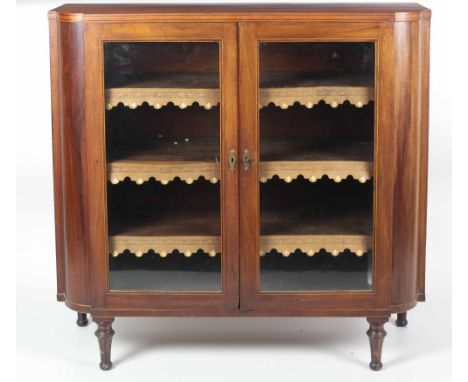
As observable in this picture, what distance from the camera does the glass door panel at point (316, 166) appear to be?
421cm

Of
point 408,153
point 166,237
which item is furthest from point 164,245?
point 408,153

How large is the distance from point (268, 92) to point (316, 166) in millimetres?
297

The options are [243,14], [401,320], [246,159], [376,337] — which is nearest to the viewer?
[243,14]

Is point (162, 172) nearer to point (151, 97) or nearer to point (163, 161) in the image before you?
point (163, 161)

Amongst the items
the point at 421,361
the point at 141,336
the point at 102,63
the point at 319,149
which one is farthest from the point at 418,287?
the point at 102,63

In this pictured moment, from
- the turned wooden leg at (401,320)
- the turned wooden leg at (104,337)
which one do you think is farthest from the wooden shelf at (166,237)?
the turned wooden leg at (401,320)

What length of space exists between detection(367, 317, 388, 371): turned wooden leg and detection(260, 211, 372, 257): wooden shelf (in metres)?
0.23

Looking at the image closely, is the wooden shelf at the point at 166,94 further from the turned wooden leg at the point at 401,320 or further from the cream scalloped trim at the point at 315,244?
the turned wooden leg at the point at 401,320

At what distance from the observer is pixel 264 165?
167 inches

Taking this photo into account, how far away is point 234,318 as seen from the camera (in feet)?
15.7

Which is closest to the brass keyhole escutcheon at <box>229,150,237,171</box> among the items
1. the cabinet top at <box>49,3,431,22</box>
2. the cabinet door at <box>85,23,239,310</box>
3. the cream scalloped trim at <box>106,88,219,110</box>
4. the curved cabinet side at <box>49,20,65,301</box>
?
the cabinet door at <box>85,23,239,310</box>

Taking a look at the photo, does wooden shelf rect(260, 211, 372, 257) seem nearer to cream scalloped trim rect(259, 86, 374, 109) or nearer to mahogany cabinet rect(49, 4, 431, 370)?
mahogany cabinet rect(49, 4, 431, 370)

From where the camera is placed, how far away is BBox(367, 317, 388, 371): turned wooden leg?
432 cm

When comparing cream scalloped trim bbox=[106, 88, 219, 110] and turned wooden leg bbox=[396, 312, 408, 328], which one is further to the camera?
turned wooden leg bbox=[396, 312, 408, 328]
